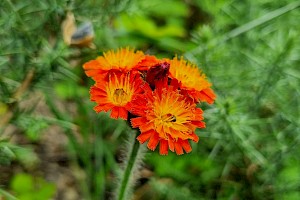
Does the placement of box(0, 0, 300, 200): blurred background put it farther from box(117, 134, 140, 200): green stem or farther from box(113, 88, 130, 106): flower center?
box(113, 88, 130, 106): flower center

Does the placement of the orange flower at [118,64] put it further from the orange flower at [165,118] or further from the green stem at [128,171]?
the green stem at [128,171]

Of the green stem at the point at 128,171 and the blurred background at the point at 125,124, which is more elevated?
the blurred background at the point at 125,124


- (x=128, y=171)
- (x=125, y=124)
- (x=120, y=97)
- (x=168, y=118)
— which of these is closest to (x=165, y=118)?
(x=168, y=118)

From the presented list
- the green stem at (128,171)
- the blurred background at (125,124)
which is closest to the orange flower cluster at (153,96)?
the green stem at (128,171)

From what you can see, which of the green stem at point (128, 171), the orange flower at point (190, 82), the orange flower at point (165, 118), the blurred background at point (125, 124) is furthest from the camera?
the blurred background at point (125, 124)

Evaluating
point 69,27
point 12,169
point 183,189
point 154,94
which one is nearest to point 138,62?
point 154,94

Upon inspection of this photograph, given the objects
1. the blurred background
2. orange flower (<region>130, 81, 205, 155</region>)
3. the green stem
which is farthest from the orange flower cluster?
the blurred background

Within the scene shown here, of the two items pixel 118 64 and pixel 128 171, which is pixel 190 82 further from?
pixel 128 171
